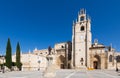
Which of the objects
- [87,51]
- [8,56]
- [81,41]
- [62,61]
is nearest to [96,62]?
[87,51]

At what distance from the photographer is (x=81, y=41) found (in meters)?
70.6

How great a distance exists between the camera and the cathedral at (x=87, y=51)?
217 feet

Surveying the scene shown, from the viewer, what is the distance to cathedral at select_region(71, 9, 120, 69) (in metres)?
66.2

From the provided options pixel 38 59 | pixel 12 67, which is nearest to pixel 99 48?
pixel 38 59

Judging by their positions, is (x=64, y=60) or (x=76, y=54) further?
(x=64, y=60)

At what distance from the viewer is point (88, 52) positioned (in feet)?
224

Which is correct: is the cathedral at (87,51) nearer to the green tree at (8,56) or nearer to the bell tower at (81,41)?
the bell tower at (81,41)

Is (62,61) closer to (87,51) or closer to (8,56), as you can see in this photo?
(87,51)

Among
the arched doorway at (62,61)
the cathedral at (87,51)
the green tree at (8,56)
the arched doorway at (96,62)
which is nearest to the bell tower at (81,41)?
the cathedral at (87,51)

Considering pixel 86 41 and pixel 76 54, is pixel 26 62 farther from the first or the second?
pixel 86 41

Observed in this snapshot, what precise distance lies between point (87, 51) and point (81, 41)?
444 cm

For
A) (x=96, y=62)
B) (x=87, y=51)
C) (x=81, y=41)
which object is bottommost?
(x=96, y=62)

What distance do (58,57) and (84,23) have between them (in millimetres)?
16740

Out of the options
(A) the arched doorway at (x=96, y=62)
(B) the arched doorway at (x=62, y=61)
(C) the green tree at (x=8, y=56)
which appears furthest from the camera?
(B) the arched doorway at (x=62, y=61)
